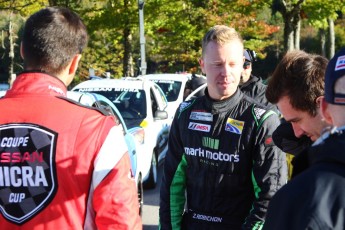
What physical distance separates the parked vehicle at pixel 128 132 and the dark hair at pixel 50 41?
3816 millimetres

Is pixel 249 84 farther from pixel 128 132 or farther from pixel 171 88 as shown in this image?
pixel 171 88

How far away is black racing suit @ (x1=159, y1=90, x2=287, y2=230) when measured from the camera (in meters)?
2.56

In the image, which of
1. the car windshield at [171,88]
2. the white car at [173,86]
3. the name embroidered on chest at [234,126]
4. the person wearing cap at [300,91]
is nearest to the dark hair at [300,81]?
the person wearing cap at [300,91]

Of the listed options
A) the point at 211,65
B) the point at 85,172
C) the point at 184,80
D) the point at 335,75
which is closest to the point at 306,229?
the point at 335,75

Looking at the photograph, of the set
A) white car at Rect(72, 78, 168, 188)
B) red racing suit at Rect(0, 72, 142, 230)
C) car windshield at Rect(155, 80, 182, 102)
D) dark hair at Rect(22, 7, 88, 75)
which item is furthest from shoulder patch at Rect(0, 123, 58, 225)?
car windshield at Rect(155, 80, 182, 102)

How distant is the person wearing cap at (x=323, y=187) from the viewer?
117cm

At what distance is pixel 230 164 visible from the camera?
2633 mm

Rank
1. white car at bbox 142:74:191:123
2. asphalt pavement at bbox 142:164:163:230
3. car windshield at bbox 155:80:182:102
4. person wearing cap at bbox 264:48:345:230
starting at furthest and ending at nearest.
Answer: car windshield at bbox 155:80:182:102 < white car at bbox 142:74:191:123 < asphalt pavement at bbox 142:164:163:230 < person wearing cap at bbox 264:48:345:230

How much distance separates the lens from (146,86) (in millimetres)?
9508

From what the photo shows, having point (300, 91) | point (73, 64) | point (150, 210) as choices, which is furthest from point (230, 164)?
point (150, 210)

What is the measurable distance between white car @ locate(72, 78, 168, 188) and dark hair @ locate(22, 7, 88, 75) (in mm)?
5942

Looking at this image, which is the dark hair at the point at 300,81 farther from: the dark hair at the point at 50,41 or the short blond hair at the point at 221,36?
the dark hair at the point at 50,41

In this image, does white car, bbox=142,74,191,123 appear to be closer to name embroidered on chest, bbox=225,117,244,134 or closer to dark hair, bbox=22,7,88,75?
name embroidered on chest, bbox=225,117,244,134

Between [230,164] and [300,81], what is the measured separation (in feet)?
2.19
